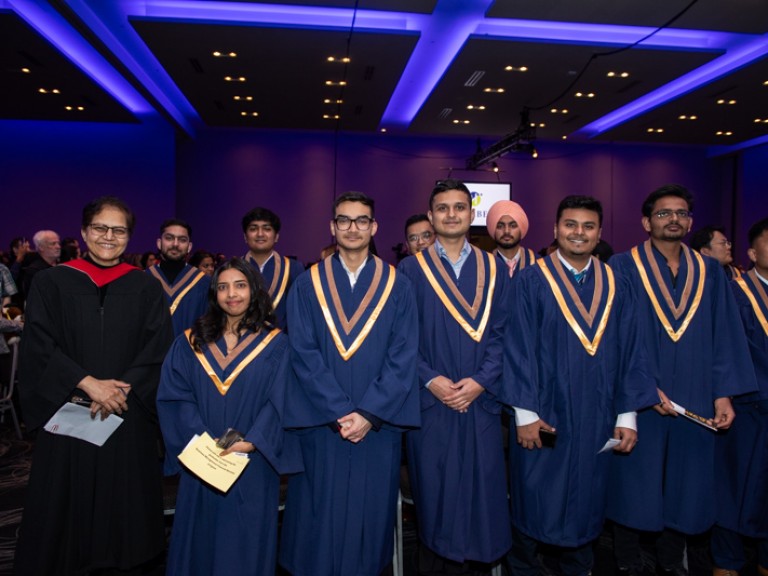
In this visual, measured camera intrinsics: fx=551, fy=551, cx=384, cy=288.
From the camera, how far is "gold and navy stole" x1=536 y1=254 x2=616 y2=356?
2.67 meters

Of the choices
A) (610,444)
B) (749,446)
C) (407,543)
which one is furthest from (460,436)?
(749,446)

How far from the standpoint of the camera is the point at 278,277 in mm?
4805

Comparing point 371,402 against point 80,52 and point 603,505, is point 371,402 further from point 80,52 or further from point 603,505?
point 80,52

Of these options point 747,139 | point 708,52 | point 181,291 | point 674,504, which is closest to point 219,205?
point 181,291

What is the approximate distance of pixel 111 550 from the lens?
2600 mm

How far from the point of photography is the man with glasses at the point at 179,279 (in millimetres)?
4289

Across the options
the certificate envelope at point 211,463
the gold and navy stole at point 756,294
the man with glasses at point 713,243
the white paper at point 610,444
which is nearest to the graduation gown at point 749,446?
the gold and navy stole at point 756,294

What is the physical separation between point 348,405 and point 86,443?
4.12 feet

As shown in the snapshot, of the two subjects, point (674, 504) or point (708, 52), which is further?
point (708, 52)

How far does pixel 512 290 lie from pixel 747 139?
1419cm

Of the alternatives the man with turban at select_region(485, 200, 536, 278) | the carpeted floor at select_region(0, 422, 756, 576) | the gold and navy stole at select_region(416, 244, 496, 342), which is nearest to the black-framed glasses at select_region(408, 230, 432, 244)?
the man with turban at select_region(485, 200, 536, 278)

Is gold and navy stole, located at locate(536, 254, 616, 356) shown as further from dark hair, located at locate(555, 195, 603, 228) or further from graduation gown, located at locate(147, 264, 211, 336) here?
graduation gown, located at locate(147, 264, 211, 336)

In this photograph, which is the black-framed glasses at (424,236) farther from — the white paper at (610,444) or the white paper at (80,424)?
the white paper at (80,424)

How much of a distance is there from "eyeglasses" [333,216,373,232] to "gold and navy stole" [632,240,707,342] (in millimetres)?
1530
